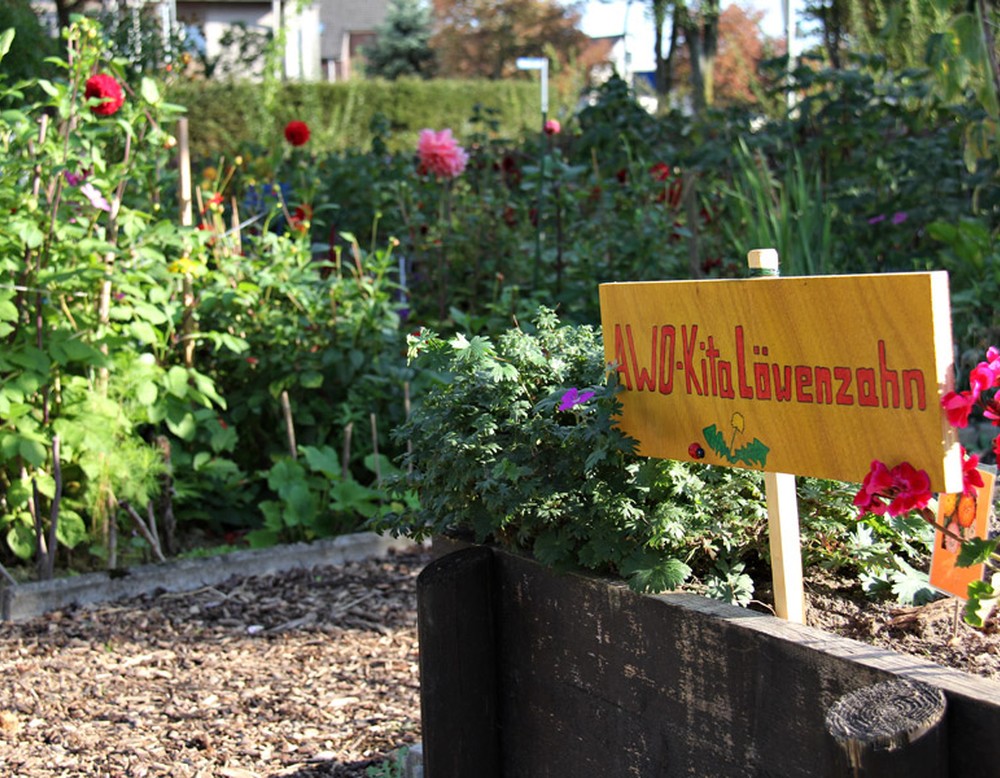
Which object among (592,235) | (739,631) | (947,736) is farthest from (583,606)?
(592,235)

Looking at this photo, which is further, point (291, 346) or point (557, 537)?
point (291, 346)

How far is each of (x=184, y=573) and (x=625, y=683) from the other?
2.16 m

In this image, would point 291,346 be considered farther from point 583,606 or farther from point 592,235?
point 583,606

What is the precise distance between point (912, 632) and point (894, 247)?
12.3 feet

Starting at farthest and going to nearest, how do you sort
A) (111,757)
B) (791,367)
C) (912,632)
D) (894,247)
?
(894,247) → (111,757) → (912,632) → (791,367)

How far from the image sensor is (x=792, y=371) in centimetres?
160

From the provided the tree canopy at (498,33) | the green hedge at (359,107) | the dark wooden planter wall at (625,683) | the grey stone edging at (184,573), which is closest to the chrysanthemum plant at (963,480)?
the dark wooden planter wall at (625,683)

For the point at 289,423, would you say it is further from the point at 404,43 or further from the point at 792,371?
the point at 404,43

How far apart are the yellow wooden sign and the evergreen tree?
41.3 meters

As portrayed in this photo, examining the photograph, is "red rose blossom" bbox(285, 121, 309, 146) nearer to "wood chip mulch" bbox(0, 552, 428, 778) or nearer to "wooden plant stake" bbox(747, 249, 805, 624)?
"wood chip mulch" bbox(0, 552, 428, 778)

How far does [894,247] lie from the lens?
17.4 feet

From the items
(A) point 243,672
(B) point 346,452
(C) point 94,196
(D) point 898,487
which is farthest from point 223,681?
(D) point 898,487

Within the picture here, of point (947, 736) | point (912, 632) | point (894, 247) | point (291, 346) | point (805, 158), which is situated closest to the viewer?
point (947, 736)

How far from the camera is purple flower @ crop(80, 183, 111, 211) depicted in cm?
342
